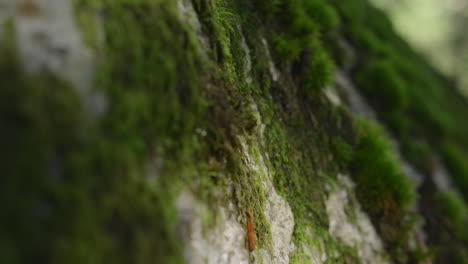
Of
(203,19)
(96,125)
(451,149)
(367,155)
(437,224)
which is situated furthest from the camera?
(451,149)

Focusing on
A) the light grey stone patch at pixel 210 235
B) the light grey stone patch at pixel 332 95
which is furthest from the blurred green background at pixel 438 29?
the light grey stone patch at pixel 210 235

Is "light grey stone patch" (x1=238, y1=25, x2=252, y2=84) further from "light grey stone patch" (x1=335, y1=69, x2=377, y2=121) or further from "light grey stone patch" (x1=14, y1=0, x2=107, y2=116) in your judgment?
"light grey stone patch" (x1=335, y1=69, x2=377, y2=121)

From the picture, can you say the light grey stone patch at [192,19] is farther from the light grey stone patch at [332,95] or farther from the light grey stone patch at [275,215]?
the light grey stone patch at [332,95]

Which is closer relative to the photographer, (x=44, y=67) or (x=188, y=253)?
(x=44, y=67)

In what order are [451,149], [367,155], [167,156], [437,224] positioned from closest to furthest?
1. [167,156]
2. [367,155]
3. [437,224]
4. [451,149]

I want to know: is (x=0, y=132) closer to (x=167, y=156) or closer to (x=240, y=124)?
(x=167, y=156)

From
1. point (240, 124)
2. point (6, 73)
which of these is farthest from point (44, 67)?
point (240, 124)

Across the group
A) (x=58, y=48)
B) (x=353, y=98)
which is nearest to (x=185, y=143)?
(x=58, y=48)
